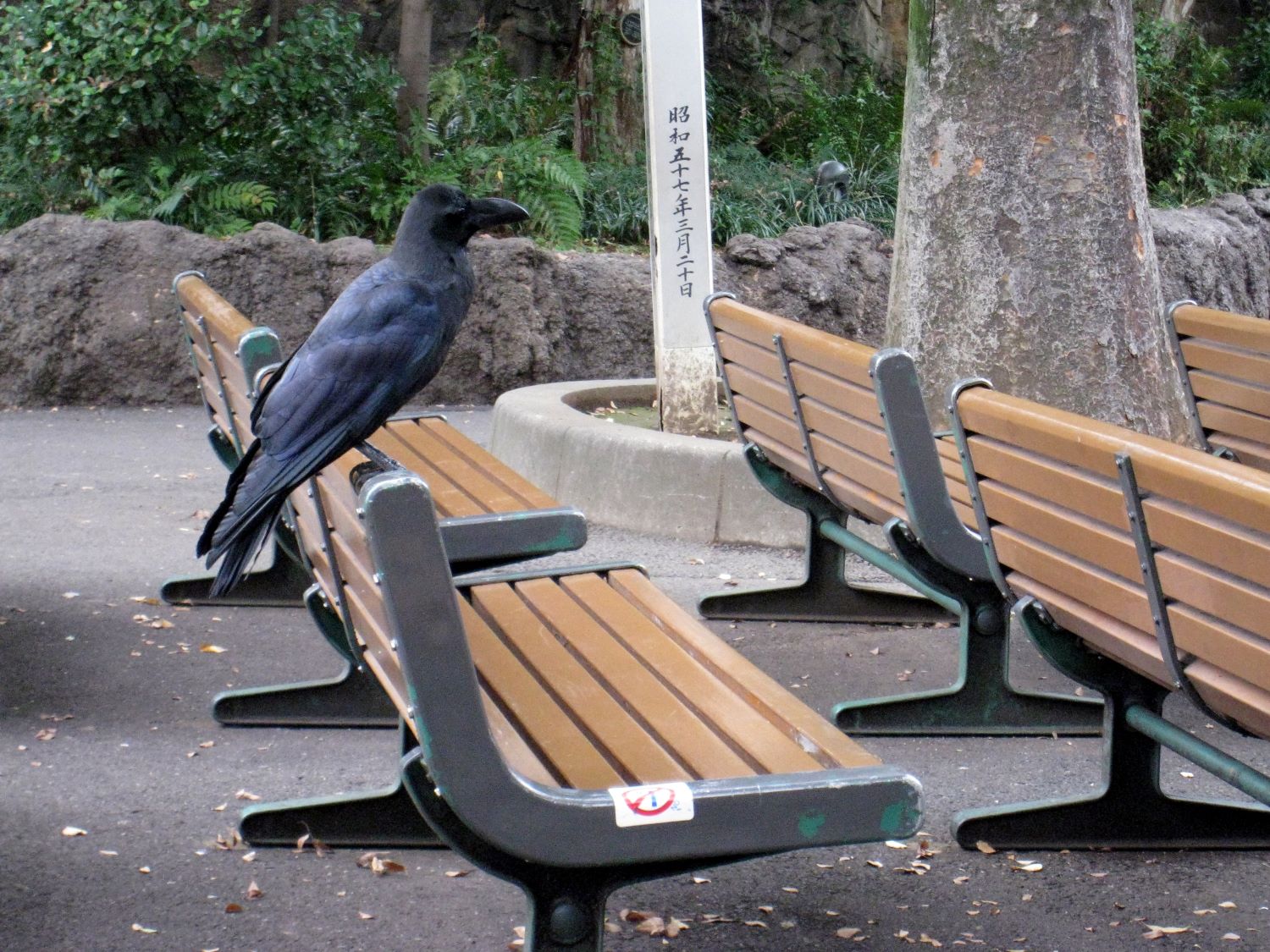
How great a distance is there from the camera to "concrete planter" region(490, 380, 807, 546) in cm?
608

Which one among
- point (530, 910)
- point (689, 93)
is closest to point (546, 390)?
point (689, 93)

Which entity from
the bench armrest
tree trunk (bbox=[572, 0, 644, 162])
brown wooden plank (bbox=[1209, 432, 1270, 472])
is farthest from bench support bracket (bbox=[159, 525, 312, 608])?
tree trunk (bbox=[572, 0, 644, 162])

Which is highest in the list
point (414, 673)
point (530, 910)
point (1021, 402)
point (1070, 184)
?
point (1070, 184)

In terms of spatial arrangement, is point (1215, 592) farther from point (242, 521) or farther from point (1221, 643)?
point (242, 521)

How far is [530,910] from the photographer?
244cm

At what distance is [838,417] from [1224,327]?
1117 mm

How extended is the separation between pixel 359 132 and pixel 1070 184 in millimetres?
6178

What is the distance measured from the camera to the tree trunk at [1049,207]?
5828 mm

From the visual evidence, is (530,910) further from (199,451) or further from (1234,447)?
(199,451)

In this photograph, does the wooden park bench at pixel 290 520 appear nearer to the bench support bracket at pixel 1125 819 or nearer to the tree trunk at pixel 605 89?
the bench support bracket at pixel 1125 819

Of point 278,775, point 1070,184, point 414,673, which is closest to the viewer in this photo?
point 414,673

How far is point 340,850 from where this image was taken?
3416mm

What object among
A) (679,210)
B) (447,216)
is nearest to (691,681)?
(447,216)

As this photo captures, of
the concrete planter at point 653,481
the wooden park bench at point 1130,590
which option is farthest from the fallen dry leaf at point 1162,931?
the concrete planter at point 653,481
